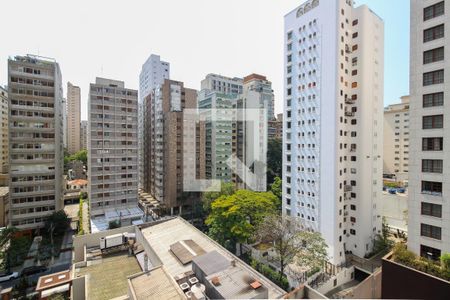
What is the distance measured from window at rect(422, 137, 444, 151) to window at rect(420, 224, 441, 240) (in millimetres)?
5404

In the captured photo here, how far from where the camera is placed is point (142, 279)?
13398 millimetres

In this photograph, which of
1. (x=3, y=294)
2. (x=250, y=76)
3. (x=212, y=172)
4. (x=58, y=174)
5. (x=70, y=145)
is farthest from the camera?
(x=70, y=145)

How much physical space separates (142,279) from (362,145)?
27267mm

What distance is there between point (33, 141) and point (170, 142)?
21372 mm

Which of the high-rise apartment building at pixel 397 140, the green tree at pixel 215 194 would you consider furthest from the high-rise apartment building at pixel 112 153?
the high-rise apartment building at pixel 397 140

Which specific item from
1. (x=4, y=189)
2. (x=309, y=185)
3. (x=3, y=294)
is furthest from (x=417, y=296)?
(x=4, y=189)

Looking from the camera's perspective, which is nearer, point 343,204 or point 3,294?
point 3,294

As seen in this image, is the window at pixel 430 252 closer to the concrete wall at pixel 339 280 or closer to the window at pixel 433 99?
the window at pixel 433 99

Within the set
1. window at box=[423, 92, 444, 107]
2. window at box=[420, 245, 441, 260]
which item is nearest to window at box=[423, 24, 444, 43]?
window at box=[423, 92, 444, 107]

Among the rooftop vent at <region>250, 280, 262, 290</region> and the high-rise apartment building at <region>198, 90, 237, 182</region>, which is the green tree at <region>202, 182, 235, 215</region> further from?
the rooftop vent at <region>250, 280, 262, 290</region>

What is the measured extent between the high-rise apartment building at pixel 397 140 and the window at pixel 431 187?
170 ft

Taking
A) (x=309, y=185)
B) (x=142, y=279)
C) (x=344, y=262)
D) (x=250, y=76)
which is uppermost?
(x=250, y=76)

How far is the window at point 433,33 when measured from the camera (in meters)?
15.4

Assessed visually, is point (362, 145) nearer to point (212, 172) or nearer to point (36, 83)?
point (212, 172)
